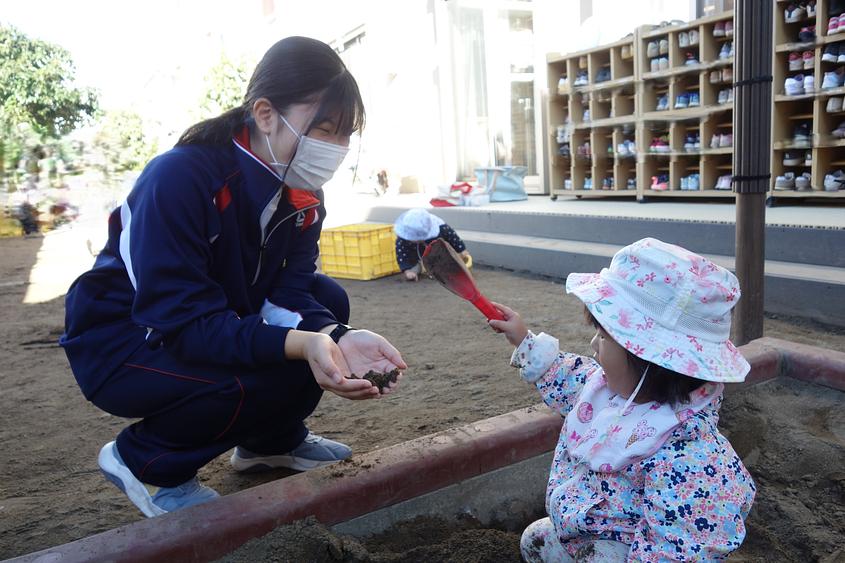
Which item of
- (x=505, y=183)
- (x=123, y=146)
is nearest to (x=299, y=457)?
(x=505, y=183)

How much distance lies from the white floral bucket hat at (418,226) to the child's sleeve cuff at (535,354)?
375cm

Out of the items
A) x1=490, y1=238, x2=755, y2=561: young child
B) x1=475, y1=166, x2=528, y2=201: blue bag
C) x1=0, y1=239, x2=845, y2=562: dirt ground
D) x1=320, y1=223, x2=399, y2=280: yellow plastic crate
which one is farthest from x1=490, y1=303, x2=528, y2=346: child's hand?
x1=475, y1=166, x2=528, y2=201: blue bag

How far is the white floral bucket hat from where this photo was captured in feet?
17.7

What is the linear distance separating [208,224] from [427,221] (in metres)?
3.81

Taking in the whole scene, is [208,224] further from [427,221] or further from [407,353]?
[427,221]

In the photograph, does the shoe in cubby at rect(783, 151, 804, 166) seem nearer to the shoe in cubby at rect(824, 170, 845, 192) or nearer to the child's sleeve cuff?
the shoe in cubby at rect(824, 170, 845, 192)

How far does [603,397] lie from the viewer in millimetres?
1533

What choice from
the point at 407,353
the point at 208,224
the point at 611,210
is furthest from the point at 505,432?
the point at 611,210

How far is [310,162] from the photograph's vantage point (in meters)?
1.80

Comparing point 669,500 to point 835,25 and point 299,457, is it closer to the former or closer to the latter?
point 299,457

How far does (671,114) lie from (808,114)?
110 cm

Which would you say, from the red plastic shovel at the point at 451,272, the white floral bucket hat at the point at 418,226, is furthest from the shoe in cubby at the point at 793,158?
the red plastic shovel at the point at 451,272

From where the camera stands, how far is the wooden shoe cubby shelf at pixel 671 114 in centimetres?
504

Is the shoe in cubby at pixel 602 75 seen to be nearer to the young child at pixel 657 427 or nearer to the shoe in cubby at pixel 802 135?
the shoe in cubby at pixel 802 135
